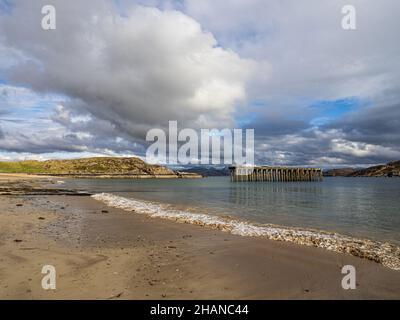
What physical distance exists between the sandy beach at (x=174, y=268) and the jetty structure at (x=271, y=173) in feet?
440

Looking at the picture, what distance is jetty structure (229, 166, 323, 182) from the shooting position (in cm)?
14850

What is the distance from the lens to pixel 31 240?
13.6 meters

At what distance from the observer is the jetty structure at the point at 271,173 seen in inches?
5846

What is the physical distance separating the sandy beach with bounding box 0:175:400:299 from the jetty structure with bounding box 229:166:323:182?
134167 mm

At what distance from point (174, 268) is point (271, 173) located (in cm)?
15098

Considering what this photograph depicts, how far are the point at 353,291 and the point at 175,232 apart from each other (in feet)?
35.1

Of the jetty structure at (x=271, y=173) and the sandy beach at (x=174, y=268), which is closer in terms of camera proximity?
the sandy beach at (x=174, y=268)

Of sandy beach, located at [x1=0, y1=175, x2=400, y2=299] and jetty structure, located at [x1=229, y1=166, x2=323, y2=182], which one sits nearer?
sandy beach, located at [x1=0, y1=175, x2=400, y2=299]

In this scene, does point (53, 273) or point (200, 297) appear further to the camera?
point (53, 273)

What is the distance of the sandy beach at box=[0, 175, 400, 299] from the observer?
25.4ft

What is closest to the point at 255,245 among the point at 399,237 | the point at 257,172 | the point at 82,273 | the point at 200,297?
the point at 200,297

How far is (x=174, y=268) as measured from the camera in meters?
9.84
